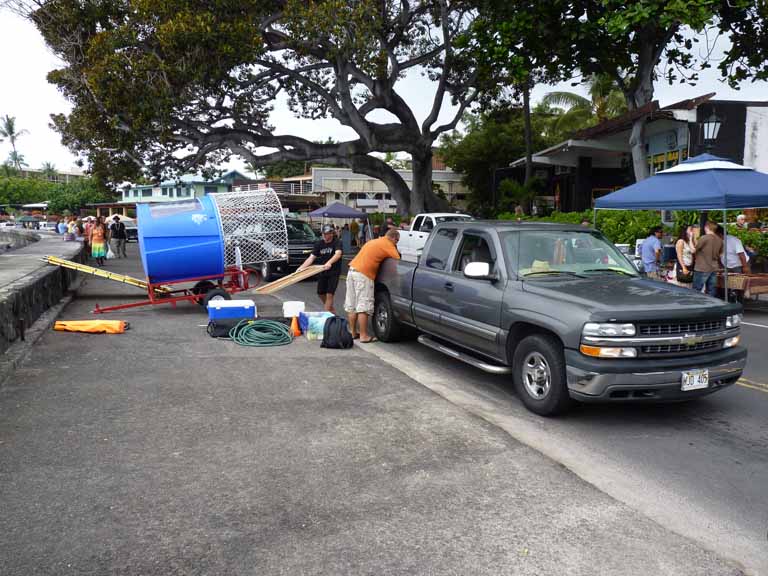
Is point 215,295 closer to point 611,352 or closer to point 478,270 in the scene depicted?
point 478,270

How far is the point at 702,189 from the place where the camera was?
480 inches

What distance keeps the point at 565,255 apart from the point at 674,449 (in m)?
2.40

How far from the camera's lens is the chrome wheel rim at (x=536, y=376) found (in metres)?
5.84

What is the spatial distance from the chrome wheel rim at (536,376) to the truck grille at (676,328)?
35.0 inches

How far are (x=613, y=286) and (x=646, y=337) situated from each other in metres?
0.88

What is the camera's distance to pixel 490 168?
42.4 m

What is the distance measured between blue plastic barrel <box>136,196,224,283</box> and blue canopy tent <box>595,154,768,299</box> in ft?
27.1

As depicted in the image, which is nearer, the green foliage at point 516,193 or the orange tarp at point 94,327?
the orange tarp at point 94,327

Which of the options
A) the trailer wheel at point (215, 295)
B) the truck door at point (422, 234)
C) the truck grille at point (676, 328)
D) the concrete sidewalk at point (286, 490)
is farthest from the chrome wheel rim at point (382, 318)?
the truck door at point (422, 234)

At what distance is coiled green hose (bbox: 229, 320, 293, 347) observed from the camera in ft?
30.2

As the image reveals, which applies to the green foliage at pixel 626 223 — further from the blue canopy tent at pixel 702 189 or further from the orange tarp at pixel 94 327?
the orange tarp at pixel 94 327

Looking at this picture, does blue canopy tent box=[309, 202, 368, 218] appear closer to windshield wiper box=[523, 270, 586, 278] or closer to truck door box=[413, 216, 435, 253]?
truck door box=[413, 216, 435, 253]

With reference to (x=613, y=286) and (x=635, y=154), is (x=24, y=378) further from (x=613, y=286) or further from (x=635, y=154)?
(x=635, y=154)

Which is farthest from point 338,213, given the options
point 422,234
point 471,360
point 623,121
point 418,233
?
point 471,360
